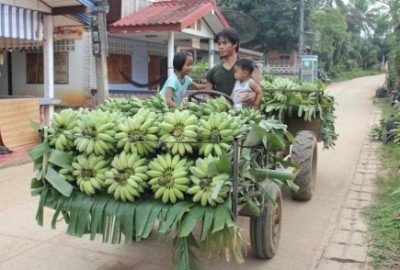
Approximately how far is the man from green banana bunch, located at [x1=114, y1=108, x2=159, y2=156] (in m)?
1.88

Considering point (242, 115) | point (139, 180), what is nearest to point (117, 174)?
point (139, 180)

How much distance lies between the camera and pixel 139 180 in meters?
3.32

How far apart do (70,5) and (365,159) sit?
664 cm

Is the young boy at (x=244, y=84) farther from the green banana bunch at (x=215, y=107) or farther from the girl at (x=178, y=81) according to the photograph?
the green banana bunch at (x=215, y=107)

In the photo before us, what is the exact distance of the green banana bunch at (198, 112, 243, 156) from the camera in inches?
132

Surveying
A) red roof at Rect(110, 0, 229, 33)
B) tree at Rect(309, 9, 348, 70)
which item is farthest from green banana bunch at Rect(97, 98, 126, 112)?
tree at Rect(309, 9, 348, 70)

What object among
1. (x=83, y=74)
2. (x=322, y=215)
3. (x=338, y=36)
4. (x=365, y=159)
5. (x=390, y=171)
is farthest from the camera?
(x=338, y=36)

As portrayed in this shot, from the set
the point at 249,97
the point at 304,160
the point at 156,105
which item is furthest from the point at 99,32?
the point at 156,105

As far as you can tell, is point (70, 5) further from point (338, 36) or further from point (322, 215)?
point (338, 36)

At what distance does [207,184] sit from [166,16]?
35.2 ft

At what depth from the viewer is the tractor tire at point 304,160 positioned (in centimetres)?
586

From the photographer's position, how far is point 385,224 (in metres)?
5.16

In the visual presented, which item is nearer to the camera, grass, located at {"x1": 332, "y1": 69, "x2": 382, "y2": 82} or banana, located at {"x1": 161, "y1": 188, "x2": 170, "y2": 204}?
banana, located at {"x1": 161, "y1": 188, "x2": 170, "y2": 204}

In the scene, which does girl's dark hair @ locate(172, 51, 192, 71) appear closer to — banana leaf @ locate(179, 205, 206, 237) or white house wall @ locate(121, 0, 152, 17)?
banana leaf @ locate(179, 205, 206, 237)
